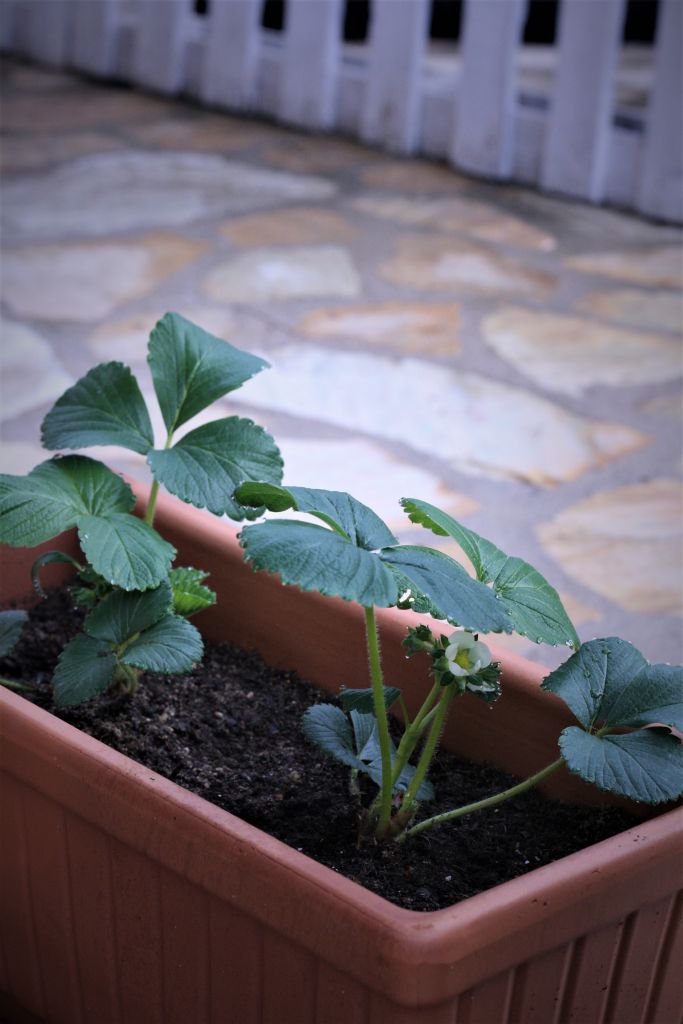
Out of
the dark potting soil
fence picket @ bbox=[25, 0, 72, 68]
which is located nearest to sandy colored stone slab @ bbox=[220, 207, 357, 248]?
fence picket @ bbox=[25, 0, 72, 68]

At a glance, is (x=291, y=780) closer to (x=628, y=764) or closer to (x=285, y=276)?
(x=628, y=764)

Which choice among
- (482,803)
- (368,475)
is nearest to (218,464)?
(482,803)

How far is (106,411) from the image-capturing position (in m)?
1.10

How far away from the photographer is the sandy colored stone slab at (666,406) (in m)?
2.30

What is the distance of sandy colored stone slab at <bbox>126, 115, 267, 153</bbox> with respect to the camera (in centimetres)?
352

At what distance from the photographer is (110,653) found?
3.39 feet

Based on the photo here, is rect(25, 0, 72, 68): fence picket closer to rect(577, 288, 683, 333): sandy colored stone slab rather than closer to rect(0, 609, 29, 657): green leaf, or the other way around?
rect(577, 288, 683, 333): sandy colored stone slab

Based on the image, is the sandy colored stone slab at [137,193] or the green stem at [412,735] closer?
the green stem at [412,735]

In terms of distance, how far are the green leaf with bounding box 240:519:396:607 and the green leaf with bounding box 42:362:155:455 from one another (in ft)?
0.96

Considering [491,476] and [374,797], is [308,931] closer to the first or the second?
[374,797]

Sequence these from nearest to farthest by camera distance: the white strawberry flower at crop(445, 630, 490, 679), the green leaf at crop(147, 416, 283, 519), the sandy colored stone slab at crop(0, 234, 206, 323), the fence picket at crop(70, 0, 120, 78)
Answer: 1. the white strawberry flower at crop(445, 630, 490, 679)
2. the green leaf at crop(147, 416, 283, 519)
3. the sandy colored stone slab at crop(0, 234, 206, 323)
4. the fence picket at crop(70, 0, 120, 78)

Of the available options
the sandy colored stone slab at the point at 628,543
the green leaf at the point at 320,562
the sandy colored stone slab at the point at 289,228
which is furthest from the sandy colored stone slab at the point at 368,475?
the green leaf at the point at 320,562

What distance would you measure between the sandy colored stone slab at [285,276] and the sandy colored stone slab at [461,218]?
0.31 metres

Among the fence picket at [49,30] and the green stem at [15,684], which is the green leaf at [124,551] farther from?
the fence picket at [49,30]
